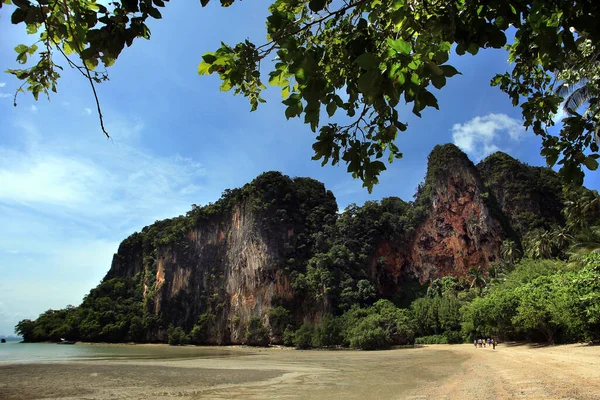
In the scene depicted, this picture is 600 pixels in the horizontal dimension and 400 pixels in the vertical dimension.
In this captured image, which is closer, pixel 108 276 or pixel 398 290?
pixel 398 290

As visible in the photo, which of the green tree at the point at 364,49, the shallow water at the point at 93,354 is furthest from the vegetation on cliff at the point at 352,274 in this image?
the green tree at the point at 364,49

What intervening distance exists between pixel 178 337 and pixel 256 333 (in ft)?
65.6

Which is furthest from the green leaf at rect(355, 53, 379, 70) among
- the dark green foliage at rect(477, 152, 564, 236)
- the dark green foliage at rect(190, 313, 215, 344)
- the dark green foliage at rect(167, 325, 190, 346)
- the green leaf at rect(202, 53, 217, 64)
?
the dark green foliage at rect(167, 325, 190, 346)

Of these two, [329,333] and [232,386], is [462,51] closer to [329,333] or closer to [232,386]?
[232,386]

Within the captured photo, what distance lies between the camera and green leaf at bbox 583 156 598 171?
2581 millimetres

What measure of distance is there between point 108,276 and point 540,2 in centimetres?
10967

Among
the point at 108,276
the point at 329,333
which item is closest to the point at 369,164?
the point at 329,333

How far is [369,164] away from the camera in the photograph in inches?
103

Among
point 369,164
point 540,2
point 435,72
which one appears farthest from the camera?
point 369,164

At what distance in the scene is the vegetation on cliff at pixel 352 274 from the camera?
39375mm

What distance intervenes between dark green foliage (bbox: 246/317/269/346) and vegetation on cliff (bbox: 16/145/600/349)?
0.15 metres

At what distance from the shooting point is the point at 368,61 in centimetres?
154

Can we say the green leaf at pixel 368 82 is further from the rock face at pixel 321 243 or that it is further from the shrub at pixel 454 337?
the rock face at pixel 321 243

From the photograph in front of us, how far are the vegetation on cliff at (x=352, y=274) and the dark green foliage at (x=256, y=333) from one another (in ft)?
0.48
